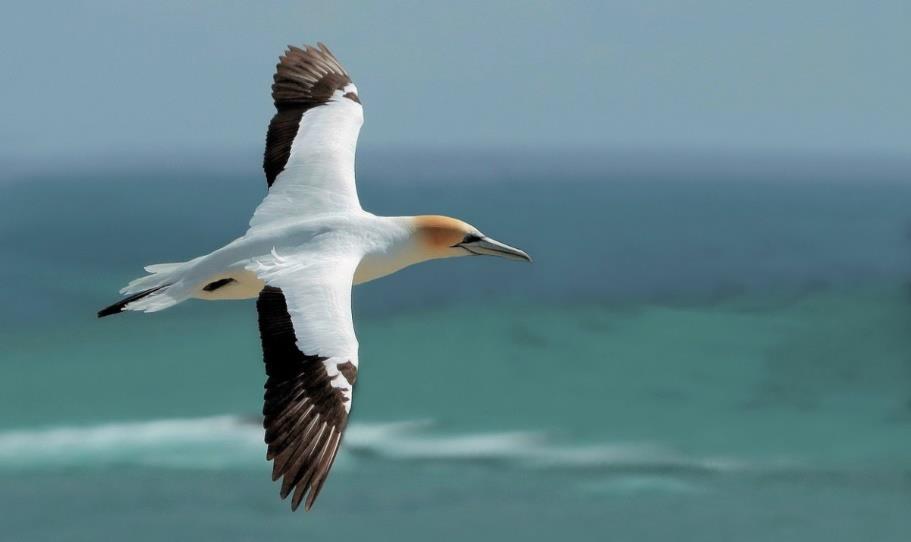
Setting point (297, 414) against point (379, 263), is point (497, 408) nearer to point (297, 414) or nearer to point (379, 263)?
point (379, 263)

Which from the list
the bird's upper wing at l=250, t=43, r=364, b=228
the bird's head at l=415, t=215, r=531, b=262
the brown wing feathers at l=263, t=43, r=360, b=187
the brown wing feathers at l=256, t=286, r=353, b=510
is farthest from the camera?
the brown wing feathers at l=263, t=43, r=360, b=187

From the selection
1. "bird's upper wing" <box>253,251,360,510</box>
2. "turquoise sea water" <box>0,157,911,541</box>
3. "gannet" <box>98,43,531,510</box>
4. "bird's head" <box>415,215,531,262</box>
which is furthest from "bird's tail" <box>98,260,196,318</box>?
"turquoise sea water" <box>0,157,911,541</box>

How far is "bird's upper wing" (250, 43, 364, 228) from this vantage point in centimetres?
1292

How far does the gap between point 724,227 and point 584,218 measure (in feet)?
53.1

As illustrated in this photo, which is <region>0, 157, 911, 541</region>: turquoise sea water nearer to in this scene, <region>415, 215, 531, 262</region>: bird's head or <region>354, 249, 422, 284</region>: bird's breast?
<region>415, 215, 531, 262</region>: bird's head

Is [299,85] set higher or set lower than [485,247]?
higher

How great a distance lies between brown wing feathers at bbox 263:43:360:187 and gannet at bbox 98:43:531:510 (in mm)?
12

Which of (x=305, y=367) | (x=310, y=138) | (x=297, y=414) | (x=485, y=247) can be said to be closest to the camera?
(x=297, y=414)

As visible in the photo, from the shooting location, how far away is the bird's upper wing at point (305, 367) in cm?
941

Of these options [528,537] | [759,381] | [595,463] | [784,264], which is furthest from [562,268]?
[528,537]

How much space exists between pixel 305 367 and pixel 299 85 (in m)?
5.16

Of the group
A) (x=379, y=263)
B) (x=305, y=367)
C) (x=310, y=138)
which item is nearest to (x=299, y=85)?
(x=310, y=138)

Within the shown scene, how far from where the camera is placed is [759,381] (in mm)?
97875

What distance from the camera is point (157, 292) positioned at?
11578 mm
